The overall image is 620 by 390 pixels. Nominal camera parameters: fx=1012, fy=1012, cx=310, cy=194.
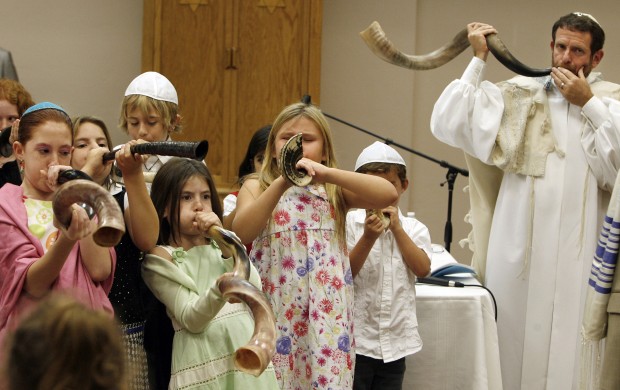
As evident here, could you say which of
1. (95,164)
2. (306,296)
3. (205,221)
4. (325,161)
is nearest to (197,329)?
(205,221)

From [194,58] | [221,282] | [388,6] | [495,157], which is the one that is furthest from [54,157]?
[388,6]

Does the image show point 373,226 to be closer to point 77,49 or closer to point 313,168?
point 313,168

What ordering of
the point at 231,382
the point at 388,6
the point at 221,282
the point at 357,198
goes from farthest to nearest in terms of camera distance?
the point at 388,6, the point at 357,198, the point at 231,382, the point at 221,282

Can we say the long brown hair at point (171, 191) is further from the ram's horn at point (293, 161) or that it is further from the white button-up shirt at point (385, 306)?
the white button-up shirt at point (385, 306)

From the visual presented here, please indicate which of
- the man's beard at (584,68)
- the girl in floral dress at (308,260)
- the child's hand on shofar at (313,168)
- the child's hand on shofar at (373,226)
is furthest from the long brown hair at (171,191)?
the man's beard at (584,68)

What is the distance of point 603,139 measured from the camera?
3.71 meters

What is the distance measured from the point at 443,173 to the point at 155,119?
11.5 ft

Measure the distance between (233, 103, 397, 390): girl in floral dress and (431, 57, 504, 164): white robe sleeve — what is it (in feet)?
3.13

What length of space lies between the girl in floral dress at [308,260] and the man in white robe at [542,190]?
101cm

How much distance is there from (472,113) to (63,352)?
2762mm

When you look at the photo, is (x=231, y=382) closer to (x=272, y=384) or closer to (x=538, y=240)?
(x=272, y=384)

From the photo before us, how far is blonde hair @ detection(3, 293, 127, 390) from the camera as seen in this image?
4.44ft

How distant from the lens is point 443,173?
6.68 meters

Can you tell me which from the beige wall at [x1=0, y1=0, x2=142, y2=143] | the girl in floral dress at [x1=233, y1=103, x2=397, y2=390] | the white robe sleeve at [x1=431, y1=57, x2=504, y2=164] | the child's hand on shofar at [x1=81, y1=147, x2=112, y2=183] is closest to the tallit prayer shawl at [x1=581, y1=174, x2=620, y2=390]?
the white robe sleeve at [x1=431, y1=57, x2=504, y2=164]
